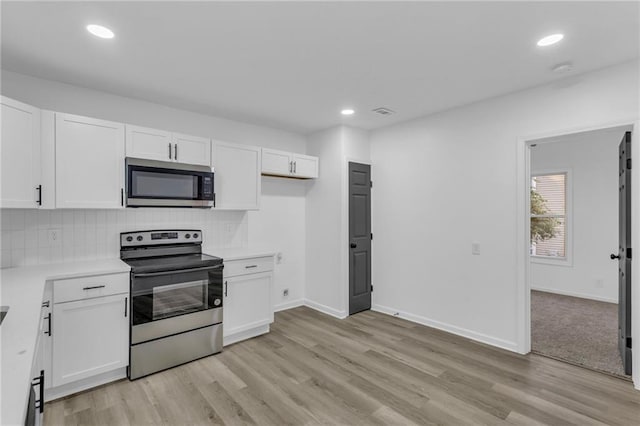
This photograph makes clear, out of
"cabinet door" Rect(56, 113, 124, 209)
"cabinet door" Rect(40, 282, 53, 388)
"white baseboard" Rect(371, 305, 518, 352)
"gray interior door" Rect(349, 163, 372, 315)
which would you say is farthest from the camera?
"gray interior door" Rect(349, 163, 372, 315)

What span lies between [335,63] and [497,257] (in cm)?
247

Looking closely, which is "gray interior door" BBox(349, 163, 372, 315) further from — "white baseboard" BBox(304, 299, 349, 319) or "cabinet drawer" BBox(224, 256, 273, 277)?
"cabinet drawer" BBox(224, 256, 273, 277)

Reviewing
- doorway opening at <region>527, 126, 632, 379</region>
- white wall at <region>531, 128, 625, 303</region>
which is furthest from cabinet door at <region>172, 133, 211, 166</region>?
white wall at <region>531, 128, 625, 303</region>

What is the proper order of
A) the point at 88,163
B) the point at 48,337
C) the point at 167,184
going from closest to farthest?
the point at 48,337, the point at 88,163, the point at 167,184

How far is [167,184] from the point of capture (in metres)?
3.14

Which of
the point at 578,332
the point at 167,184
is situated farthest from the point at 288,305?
the point at 578,332

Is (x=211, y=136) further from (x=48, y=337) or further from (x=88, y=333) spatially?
(x=48, y=337)

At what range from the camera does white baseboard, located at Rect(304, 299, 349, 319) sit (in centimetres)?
428

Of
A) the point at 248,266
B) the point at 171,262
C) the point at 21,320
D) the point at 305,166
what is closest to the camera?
the point at 21,320

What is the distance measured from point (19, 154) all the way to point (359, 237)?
3.52m

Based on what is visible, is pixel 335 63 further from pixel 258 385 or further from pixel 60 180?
pixel 258 385

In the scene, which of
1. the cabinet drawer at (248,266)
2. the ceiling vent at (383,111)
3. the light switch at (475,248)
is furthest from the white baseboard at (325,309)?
the ceiling vent at (383,111)

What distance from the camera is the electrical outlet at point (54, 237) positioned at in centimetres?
283

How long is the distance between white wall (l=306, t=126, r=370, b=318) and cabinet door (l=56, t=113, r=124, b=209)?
7.98 ft
